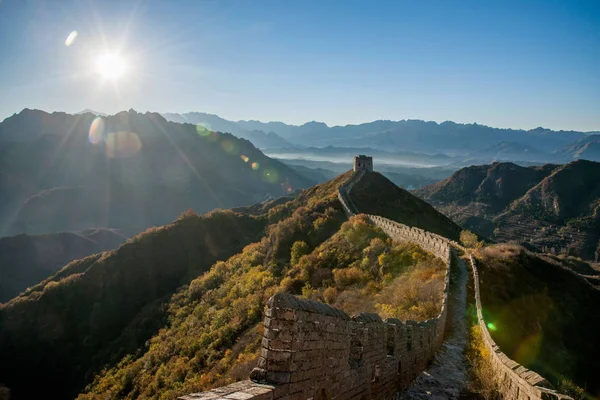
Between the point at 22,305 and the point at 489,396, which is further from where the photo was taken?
the point at 22,305

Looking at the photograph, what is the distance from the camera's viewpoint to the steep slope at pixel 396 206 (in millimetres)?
51844

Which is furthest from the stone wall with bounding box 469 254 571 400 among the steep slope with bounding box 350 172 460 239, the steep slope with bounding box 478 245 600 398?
the steep slope with bounding box 350 172 460 239

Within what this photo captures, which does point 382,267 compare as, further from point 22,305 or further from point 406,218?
point 22,305

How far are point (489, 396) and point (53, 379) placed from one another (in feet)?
186

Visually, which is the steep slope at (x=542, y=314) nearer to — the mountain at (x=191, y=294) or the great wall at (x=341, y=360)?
the mountain at (x=191, y=294)

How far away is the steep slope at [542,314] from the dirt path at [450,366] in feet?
3.74

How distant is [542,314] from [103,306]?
5988 centimetres

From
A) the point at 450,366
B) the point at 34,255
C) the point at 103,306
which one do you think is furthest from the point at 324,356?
the point at 34,255

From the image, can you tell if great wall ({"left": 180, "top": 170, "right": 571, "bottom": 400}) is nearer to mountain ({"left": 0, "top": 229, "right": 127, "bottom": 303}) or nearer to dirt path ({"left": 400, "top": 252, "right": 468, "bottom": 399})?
dirt path ({"left": 400, "top": 252, "right": 468, "bottom": 399})

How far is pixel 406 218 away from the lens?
2061 inches

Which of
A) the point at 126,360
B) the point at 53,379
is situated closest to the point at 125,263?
the point at 53,379

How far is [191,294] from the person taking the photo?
159 ft

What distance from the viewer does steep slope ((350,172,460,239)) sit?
51.8 m

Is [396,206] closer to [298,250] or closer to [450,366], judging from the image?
[298,250]
